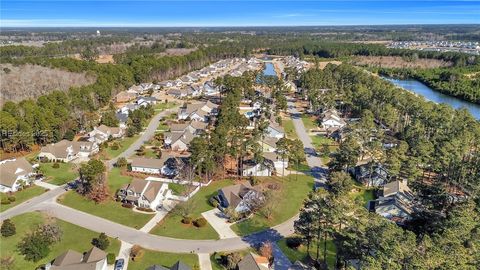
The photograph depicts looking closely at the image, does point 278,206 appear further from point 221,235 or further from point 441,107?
point 441,107

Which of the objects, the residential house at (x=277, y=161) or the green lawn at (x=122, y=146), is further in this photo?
the green lawn at (x=122, y=146)

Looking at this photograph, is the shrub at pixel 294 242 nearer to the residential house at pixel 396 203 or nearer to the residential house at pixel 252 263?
the residential house at pixel 252 263

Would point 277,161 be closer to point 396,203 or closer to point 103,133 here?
point 396,203

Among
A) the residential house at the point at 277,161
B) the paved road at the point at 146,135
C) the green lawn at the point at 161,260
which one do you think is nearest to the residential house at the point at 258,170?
the residential house at the point at 277,161

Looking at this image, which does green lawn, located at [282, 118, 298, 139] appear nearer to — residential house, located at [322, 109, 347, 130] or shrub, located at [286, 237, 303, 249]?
residential house, located at [322, 109, 347, 130]

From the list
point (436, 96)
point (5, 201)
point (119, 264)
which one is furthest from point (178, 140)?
point (436, 96)

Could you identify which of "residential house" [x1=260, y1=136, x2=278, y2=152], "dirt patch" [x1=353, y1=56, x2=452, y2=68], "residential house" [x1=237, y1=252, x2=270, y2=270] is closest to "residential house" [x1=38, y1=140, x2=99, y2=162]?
"residential house" [x1=260, y1=136, x2=278, y2=152]
